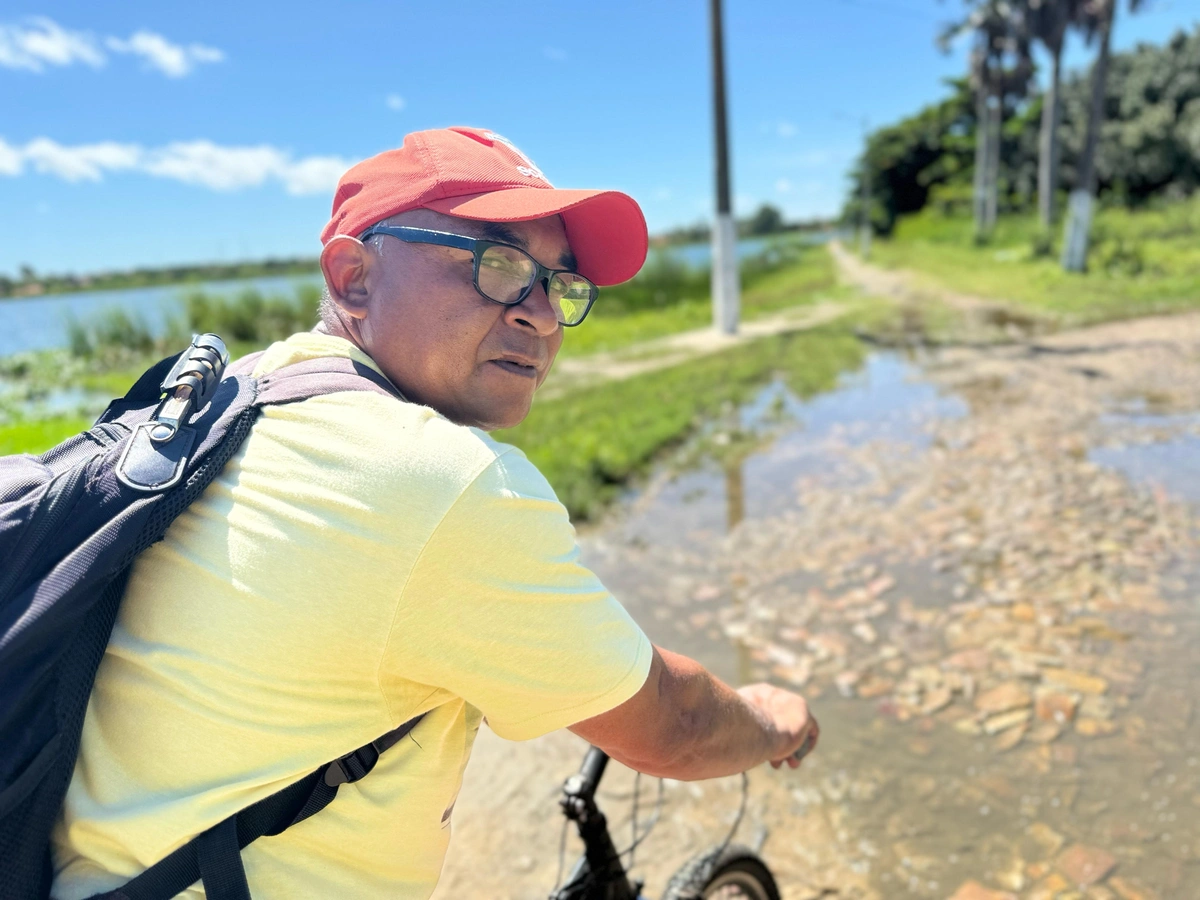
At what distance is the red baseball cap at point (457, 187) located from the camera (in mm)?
1258

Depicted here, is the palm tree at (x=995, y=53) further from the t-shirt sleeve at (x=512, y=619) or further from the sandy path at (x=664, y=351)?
the t-shirt sleeve at (x=512, y=619)

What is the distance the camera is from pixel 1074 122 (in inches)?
1436

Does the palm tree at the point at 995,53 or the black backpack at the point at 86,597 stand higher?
the palm tree at the point at 995,53

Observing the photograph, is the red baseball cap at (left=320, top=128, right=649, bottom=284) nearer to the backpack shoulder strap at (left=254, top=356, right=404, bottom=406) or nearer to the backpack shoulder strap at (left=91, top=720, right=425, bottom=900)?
the backpack shoulder strap at (left=254, top=356, right=404, bottom=406)

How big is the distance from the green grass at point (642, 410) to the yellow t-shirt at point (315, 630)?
502 centimetres

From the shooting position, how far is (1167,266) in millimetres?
18203

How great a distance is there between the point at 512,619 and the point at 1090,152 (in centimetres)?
2235

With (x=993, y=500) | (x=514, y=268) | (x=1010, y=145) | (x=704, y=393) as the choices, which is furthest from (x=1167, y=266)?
(x=1010, y=145)

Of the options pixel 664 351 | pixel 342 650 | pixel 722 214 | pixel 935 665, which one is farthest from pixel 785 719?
pixel 722 214

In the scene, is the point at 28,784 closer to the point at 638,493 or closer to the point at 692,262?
the point at 638,493

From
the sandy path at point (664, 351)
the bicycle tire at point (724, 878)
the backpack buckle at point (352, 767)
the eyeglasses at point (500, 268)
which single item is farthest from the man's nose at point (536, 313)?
the sandy path at point (664, 351)

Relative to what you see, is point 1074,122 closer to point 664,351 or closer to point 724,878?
point 664,351

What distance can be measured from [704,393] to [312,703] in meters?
9.36

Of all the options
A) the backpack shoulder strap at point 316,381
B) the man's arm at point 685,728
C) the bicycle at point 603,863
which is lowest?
the bicycle at point 603,863
